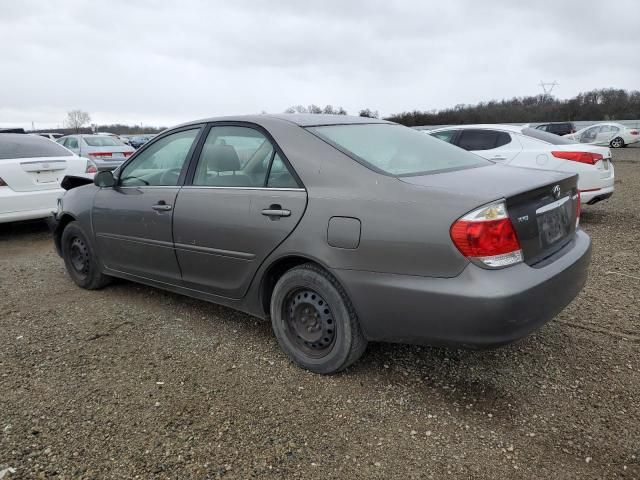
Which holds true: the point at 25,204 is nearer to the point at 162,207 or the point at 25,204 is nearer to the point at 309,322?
the point at 162,207

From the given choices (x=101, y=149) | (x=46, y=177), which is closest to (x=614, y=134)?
(x=101, y=149)

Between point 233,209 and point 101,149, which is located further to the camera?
point 101,149

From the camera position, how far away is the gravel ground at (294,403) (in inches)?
86.3

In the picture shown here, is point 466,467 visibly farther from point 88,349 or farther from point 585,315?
point 88,349

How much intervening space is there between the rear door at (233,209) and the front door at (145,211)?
5.7 inches

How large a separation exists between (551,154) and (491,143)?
3.03 feet

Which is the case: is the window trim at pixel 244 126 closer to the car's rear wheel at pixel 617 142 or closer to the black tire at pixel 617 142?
the black tire at pixel 617 142

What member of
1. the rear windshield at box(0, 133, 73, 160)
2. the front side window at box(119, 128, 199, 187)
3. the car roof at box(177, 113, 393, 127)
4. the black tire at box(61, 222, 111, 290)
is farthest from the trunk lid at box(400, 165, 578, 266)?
the rear windshield at box(0, 133, 73, 160)

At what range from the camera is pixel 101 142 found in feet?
45.2

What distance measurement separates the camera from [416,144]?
332cm

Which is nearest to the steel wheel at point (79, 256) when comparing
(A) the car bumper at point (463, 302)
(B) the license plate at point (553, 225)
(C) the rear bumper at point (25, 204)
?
(C) the rear bumper at point (25, 204)

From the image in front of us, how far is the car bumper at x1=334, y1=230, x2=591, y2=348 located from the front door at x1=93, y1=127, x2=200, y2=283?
1.57m

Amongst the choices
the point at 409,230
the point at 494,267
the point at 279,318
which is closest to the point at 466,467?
the point at 494,267

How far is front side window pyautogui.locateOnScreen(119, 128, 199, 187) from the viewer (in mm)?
3605
